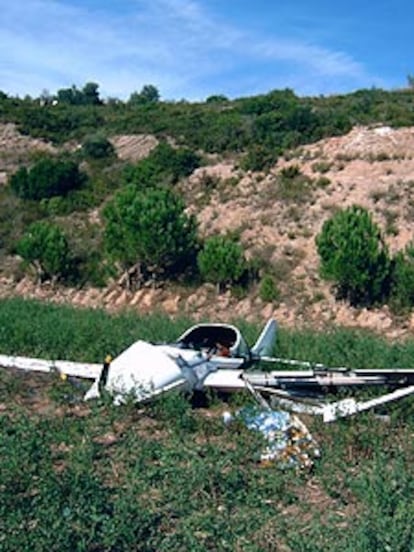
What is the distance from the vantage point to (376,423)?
955cm

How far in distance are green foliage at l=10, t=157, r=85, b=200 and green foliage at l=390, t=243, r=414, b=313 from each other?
18.9 metres

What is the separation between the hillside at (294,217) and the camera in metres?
25.3

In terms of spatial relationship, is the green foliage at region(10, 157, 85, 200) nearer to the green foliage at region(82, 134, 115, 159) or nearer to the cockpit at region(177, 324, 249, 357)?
the green foliage at region(82, 134, 115, 159)

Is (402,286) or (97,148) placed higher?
(97,148)

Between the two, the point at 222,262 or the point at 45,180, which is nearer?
the point at 222,262

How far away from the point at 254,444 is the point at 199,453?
2.01 ft

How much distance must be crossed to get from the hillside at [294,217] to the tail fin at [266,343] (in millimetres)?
8430

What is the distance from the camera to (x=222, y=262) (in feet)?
86.9

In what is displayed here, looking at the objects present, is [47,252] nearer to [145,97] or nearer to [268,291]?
[268,291]

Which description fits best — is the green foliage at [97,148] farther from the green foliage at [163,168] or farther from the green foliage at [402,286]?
the green foliage at [402,286]

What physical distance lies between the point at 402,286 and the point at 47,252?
12.5m

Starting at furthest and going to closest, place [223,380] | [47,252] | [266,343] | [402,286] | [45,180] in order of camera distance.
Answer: [45,180], [47,252], [402,286], [266,343], [223,380]

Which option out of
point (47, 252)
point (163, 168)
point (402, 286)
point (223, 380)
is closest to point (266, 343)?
point (223, 380)

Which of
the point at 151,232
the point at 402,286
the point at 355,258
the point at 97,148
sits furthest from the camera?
the point at 97,148
